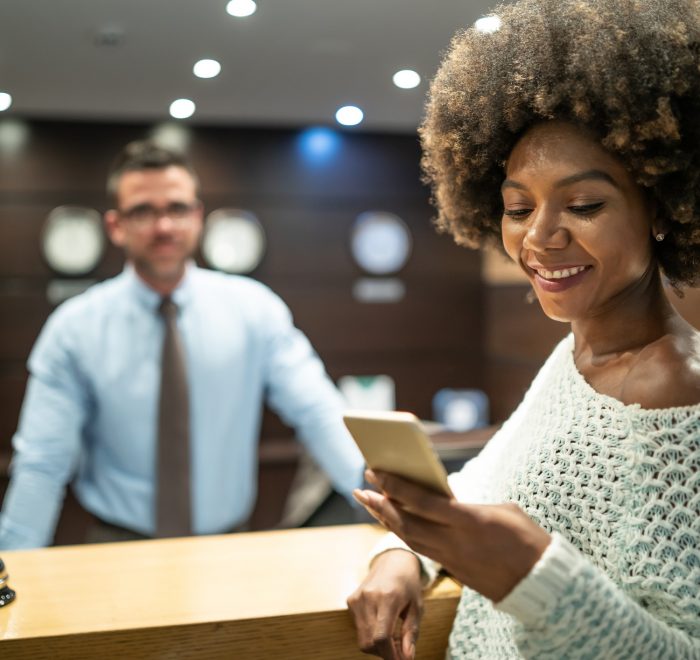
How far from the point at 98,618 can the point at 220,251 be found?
11.8ft

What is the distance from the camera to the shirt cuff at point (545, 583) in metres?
0.81

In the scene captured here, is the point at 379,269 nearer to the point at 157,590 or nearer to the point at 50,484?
the point at 50,484

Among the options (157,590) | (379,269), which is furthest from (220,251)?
(157,590)

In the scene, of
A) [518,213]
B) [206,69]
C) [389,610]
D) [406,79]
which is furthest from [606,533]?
[206,69]

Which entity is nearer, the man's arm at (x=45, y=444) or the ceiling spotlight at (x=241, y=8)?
the ceiling spotlight at (x=241, y=8)

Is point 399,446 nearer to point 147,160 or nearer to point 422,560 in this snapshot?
point 422,560

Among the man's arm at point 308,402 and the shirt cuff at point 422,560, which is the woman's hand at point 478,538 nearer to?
the shirt cuff at point 422,560

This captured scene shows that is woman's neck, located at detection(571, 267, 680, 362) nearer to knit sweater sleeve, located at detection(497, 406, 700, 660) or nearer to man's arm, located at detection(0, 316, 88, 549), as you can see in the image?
knit sweater sleeve, located at detection(497, 406, 700, 660)

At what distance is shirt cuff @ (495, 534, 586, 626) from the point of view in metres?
0.81

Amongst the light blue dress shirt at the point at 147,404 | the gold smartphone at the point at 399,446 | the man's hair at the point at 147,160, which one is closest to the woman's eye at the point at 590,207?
the gold smartphone at the point at 399,446

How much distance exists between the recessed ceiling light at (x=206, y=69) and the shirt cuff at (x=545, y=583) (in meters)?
1.45

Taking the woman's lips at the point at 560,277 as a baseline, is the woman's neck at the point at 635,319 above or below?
below

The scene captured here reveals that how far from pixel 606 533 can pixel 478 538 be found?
191 millimetres

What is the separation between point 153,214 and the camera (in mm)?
2754
